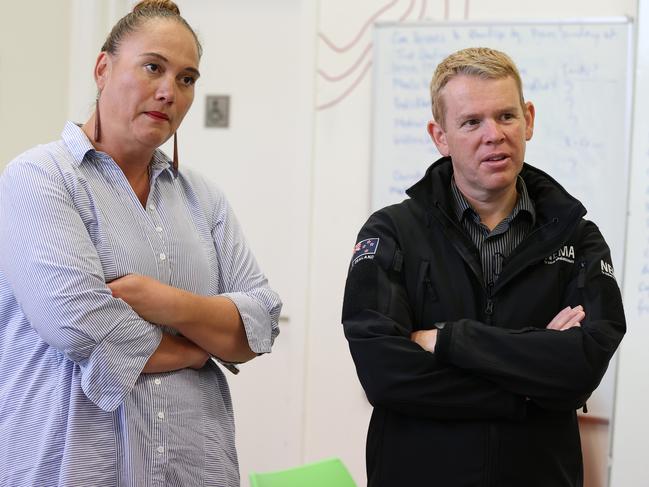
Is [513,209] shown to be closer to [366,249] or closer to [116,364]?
[366,249]

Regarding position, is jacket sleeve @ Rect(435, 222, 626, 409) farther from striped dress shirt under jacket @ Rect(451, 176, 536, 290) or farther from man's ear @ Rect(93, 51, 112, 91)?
man's ear @ Rect(93, 51, 112, 91)

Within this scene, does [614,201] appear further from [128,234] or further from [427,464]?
[128,234]

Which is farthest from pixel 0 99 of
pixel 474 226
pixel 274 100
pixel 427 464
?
pixel 427 464

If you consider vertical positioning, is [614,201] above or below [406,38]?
below

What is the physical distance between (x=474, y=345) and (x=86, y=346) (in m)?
0.75

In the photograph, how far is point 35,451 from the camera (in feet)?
4.52

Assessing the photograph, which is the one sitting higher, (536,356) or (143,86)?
(143,86)

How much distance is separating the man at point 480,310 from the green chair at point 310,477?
1.35ft

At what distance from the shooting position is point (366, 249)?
1669 mm

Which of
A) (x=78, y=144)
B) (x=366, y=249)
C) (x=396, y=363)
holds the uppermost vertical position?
(x=78, y=144)

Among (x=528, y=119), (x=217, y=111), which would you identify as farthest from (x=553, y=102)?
(x=217, y=111)

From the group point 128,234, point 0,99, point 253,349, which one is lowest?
point 253,349

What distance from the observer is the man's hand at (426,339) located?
156 cm

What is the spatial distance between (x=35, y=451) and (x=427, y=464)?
762 millimetres
